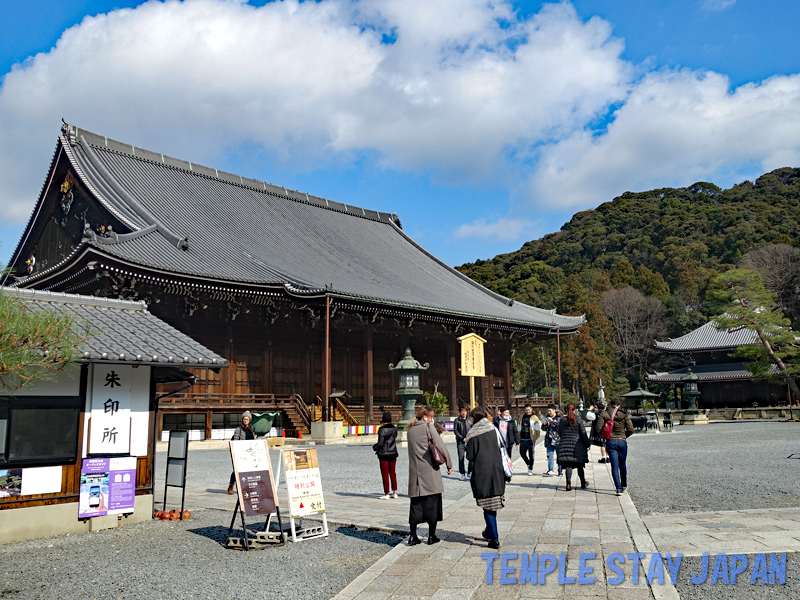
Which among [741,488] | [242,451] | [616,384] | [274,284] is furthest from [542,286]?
[242,451]

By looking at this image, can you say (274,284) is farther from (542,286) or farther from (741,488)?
(542,286)

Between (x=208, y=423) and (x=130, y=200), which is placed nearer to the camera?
(x=208, y=423)

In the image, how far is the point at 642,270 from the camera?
6606 centimetres

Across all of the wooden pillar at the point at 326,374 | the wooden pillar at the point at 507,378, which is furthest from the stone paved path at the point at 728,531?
the wooden pillar at the point at 507,378

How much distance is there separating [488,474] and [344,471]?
27.3ft

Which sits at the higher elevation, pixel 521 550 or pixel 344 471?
pixel 521 550

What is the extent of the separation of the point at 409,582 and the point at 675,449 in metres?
15.6

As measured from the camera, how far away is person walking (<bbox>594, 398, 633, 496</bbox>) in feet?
33.3

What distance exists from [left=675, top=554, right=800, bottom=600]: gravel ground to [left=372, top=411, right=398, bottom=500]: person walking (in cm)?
526

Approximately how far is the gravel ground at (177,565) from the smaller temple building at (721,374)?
41.7m

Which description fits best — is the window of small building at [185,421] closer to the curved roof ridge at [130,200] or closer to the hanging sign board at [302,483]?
the curved roof ridge at [130,200]

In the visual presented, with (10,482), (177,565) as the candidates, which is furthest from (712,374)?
(10,482)

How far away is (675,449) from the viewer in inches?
739

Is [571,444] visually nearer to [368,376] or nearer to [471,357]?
[471,357]
